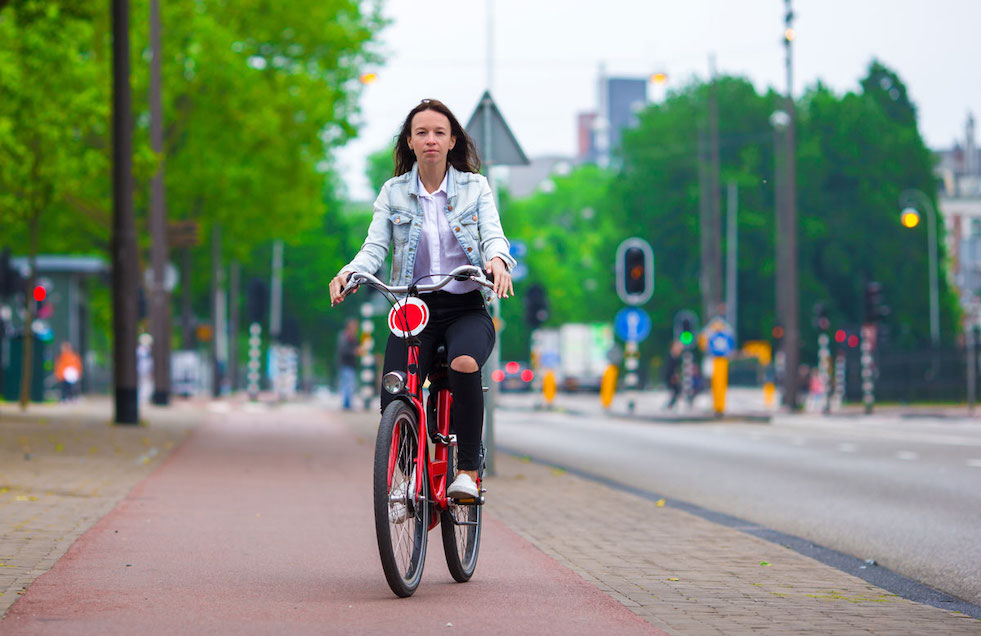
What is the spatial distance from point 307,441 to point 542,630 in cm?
1317

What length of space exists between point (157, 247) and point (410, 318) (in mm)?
24023

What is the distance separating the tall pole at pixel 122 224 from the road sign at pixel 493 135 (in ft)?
23.5

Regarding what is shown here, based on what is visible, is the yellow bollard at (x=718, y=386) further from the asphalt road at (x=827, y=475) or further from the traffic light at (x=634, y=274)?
the asphalt road at (x=827, y=475)

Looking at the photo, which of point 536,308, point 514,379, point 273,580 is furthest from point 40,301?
point 514,379

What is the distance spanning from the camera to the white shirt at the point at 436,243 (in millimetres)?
6598

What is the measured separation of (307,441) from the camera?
18484 millimetres

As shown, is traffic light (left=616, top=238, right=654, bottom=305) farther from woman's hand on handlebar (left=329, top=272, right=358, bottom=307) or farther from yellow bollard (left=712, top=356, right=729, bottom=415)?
woman's hand on handlebar (left=329, top=272, right=358, bottom=307)

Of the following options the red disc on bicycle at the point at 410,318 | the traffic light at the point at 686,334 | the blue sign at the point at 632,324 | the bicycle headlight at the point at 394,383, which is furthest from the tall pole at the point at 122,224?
the traffic light at the point at 686,334

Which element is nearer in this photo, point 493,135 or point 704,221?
point 493,135

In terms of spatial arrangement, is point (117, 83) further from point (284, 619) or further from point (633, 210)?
point (633, 210)

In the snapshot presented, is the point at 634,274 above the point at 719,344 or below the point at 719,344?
above

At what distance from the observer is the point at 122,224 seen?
19.8m

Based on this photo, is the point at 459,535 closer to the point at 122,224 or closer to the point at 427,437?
the point at 427,437

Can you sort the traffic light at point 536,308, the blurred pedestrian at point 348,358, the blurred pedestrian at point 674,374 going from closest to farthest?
the blurred pedestrian at point 348,358, the traffic light at point 536,308, the blurred pedestrian at point 674,374
